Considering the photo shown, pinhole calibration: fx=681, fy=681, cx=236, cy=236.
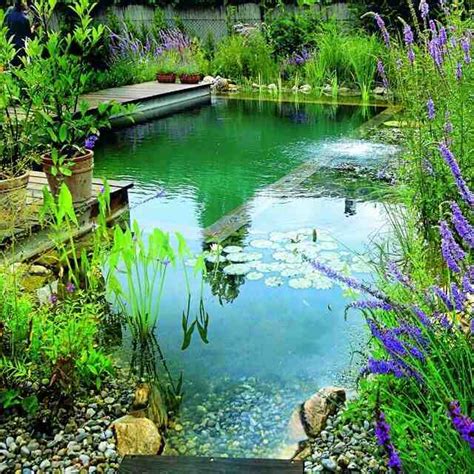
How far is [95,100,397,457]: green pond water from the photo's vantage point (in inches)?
111

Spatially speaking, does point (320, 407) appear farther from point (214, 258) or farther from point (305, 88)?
point (305, 88)

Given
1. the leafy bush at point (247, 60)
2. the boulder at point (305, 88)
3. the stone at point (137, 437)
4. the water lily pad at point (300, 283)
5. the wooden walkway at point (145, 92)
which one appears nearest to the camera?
the stone at point (137, 437)

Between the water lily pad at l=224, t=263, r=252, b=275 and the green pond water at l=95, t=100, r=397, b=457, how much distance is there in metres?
0.02

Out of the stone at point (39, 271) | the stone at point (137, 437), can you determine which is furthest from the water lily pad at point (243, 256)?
the stone at point (137, 437)

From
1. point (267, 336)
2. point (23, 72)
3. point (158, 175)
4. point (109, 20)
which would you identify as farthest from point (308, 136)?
point (109, 20)

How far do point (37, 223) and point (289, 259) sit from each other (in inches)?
63.5

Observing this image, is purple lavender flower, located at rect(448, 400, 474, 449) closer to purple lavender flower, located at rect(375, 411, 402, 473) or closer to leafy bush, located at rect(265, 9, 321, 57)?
purple lavender flower, located at rect(375, 411, 402, 473)

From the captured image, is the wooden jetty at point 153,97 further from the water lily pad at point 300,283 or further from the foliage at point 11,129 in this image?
the water lily pad at point 300,283

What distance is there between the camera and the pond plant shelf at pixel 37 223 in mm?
4105

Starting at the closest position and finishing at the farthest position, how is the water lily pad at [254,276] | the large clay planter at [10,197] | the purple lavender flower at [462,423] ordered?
→ 1. the purple lavender flower at [462,423]
2. the water lily pad at [254,276]
3. the large clay planter at [10,197]

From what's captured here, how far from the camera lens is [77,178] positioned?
4.55 metres

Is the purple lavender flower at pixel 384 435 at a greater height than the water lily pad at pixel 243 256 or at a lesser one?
greater

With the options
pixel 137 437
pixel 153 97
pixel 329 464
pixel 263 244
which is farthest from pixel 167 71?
pixel 329 464

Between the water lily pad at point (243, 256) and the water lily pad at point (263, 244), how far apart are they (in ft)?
0.42
